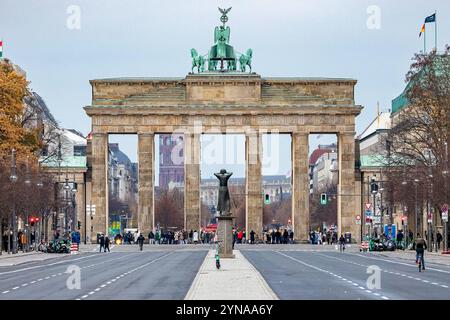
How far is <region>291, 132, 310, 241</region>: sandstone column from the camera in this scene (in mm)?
144500

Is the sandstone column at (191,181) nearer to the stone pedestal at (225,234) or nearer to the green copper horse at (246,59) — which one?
the green copper horse at (246,59)

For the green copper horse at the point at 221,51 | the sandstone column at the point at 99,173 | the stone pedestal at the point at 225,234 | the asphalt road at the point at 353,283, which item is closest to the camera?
the asphalt road at the point at 353,283

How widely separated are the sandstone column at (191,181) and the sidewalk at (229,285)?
84.6 m

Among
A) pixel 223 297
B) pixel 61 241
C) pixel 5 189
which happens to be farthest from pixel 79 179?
pixel 223 297

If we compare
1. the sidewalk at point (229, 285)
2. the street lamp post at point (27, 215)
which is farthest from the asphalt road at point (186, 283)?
the street lamp post at point (27, 215)

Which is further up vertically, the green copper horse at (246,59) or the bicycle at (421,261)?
the green copper horse at (246,59)

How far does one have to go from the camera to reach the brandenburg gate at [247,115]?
476ft

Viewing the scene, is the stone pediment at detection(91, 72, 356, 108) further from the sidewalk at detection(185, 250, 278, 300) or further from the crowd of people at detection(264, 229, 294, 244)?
the sidewalk at detection(185, 250, 278, 300)

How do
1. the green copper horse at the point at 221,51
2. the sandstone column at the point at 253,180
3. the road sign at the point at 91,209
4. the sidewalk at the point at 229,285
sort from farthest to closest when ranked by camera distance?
the green copper horse at the point at 221,51 < the sandstone column at the point at 253,180 < the road sign at the point at 91,209 < the sidewalk at the point at 229,285

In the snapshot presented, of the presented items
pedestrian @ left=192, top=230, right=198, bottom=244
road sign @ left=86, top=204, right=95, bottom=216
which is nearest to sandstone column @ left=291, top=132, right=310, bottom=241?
pedestrian @ left=192, top=230, right=198, bottom=244

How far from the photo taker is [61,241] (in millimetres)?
103500

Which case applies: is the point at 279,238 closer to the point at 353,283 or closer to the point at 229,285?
the point at 353,283

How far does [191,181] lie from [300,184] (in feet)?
39.1
